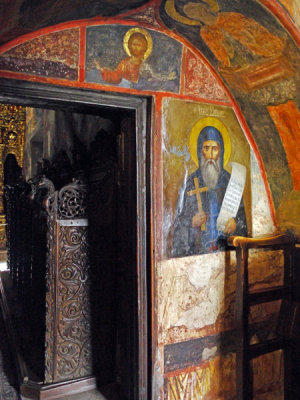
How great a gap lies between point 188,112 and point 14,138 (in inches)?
323

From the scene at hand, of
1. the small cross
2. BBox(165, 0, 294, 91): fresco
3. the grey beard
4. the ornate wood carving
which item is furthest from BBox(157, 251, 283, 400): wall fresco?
BBox(165, 0, 294, 91): fresco

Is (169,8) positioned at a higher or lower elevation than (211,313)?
higher

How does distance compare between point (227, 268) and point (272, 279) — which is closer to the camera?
point (227, 268)

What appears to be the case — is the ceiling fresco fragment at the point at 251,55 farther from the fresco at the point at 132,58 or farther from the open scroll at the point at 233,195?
the open scroll at the point at 233,195

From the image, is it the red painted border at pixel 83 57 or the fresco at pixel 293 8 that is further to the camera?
the red painted border at pixel 83 57

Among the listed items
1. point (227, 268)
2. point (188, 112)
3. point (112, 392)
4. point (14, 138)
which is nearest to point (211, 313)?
point (227, 268)

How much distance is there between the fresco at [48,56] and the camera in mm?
2559

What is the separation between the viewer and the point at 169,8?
108 inches

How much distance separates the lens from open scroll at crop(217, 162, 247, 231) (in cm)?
347

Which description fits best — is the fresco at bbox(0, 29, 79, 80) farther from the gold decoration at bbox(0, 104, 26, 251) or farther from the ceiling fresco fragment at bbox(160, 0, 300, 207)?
the gold decoration at bbox(0, 104, 26, 251)

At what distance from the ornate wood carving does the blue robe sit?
37.2 inches

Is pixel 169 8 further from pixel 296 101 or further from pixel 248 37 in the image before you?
pixel 296 101

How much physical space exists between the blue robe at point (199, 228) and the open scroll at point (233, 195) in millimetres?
41

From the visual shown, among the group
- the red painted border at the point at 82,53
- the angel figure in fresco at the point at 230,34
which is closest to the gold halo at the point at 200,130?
the angel figure in fresco at the point at 230,34
